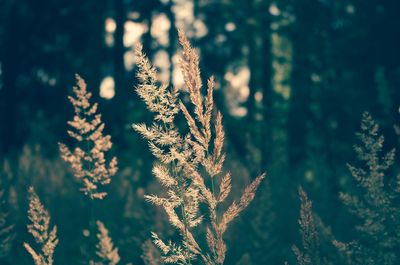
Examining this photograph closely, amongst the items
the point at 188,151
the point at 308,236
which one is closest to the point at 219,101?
the point at 308,236

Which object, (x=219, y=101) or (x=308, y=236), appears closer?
(x=308, y=236)

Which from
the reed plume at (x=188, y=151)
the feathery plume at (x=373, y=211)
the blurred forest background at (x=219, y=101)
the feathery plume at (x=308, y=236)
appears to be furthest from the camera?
the blurred forest background at (x=219, y=101)

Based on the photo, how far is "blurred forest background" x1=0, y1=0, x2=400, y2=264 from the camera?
4559 millimetres

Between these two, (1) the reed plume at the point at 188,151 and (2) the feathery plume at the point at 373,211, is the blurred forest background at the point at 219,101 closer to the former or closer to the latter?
(1) the reed plume at the point at 188,151

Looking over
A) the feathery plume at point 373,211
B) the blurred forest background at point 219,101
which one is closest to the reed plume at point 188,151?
the blurred forest background at point 219,101

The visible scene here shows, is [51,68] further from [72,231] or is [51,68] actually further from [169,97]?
[169,97]

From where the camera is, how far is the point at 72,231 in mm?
4551

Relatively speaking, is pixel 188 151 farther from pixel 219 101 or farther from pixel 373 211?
pixel 219 101

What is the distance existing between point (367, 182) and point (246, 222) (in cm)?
284

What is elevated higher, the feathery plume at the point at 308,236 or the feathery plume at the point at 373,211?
the feathery plume at the point at 373,211

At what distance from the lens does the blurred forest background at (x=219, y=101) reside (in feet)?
15.0

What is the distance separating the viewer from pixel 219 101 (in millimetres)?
16656

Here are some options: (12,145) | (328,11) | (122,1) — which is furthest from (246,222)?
(12,145)

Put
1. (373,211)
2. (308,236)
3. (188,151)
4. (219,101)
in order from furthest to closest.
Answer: (219,101) < (373,211) < (308,236) < (188,151)
